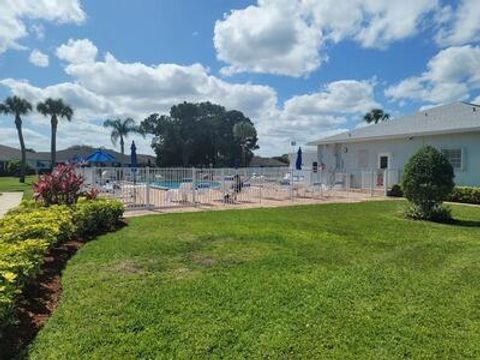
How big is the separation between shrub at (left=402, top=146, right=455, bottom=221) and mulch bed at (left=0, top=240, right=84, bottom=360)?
953cm

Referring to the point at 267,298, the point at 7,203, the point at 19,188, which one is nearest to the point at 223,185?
the point at 7,203

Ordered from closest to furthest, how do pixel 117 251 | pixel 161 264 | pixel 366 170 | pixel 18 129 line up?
pixel 161 264
pixel 117 251
pixel 366 170
pixel 18 129

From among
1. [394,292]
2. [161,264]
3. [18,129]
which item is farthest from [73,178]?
[18,129]

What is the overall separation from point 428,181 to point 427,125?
10.7 m

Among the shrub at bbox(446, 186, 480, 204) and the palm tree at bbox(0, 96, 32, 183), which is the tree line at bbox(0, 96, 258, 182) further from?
the shrub at bbox(446, 186, 480, 204)

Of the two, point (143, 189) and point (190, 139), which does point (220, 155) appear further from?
point (143, 189)

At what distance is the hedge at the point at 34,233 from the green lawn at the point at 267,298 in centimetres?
50

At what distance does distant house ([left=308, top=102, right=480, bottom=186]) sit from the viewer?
18.9 m

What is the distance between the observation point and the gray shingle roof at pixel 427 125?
19281 millimetres

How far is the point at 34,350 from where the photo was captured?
3.70 m

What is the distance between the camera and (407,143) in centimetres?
2175

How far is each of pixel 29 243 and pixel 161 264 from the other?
1.93 m

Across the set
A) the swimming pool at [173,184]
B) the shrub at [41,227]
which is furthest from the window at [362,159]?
the shrub at [41,227]

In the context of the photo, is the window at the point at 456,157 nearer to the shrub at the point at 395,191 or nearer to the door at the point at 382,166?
the shrub at the point at 395,191
